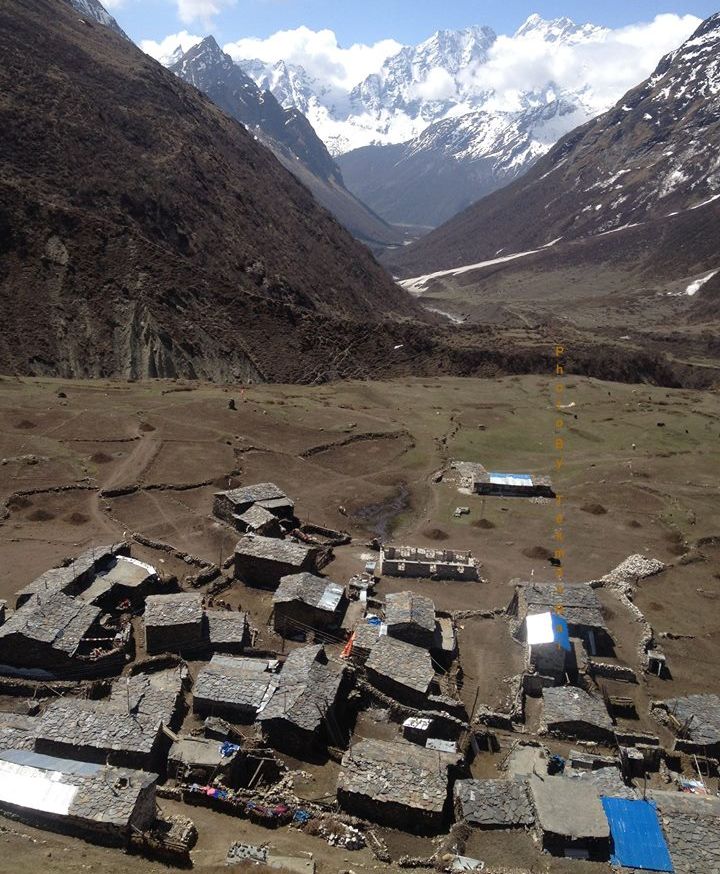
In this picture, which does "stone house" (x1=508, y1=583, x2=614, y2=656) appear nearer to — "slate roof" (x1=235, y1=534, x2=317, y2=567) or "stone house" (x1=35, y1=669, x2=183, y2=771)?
"slate roof" (x1=235, y1=534, x2=317, y2=567)

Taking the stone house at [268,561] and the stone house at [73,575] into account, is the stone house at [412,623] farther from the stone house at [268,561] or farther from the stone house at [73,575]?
the stone house at [73,575]

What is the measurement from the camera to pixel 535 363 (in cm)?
11994

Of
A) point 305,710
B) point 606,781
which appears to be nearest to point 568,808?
point 606,781

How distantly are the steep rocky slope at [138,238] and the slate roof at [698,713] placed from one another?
7955cm

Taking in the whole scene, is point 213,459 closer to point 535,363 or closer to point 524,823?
point 524,823

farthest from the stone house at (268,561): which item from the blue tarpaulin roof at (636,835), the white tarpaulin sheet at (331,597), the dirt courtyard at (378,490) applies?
the blue tarpaulin roof at (636,835)

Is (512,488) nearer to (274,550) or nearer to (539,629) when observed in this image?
(274,550)

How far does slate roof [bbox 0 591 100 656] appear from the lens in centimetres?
3272

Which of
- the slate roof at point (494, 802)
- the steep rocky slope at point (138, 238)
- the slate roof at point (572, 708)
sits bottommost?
the slate roof at point (572, 708)

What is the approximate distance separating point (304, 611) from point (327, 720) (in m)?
9.00

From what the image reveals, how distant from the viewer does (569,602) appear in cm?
4028

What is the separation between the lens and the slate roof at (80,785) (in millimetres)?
22484

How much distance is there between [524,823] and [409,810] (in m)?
3.91

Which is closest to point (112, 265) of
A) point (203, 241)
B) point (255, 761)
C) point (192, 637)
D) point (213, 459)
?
point (203, 241)
